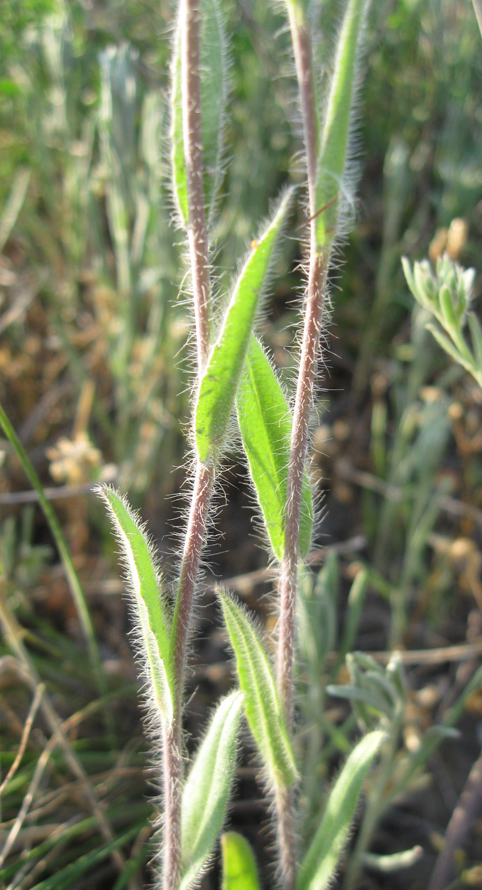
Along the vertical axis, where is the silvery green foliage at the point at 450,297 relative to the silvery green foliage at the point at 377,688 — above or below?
above

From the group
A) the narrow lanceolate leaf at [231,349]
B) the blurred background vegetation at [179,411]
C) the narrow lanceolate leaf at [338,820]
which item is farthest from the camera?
the blurred background vegetation at [179,411]

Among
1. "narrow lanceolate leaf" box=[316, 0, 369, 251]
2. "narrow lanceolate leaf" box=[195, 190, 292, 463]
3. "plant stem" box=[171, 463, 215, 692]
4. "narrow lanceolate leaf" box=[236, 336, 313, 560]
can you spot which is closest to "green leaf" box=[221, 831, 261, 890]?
"plant stem" box=[171, 463, 215, 692]

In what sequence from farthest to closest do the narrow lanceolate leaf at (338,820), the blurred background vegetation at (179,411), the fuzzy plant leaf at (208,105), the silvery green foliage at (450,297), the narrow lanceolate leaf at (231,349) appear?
1. the blurred background vegetation at (179,411)
2. the silvery green foliage at (450,297)
3. the narrow lanceolate leaf at (338,820)
4. the fuzzy plant leaf at (208,105)
5. the narrow lanceolate leaf at (231,349)

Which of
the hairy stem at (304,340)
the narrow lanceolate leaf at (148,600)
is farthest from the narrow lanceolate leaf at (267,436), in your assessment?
the narrow lanceolate leaf at (148,600)

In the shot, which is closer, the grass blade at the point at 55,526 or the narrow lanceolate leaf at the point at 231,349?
the narrow lanceolate leaf at the point at 231,349

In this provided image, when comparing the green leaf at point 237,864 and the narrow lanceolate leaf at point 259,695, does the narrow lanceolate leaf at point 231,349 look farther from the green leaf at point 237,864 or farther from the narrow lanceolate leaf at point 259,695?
the green leaf at point 237,864

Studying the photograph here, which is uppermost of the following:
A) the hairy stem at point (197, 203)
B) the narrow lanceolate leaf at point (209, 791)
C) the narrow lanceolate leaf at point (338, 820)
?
the hairy stem at point (197, 203)

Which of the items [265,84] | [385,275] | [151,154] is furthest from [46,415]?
[265,84]
